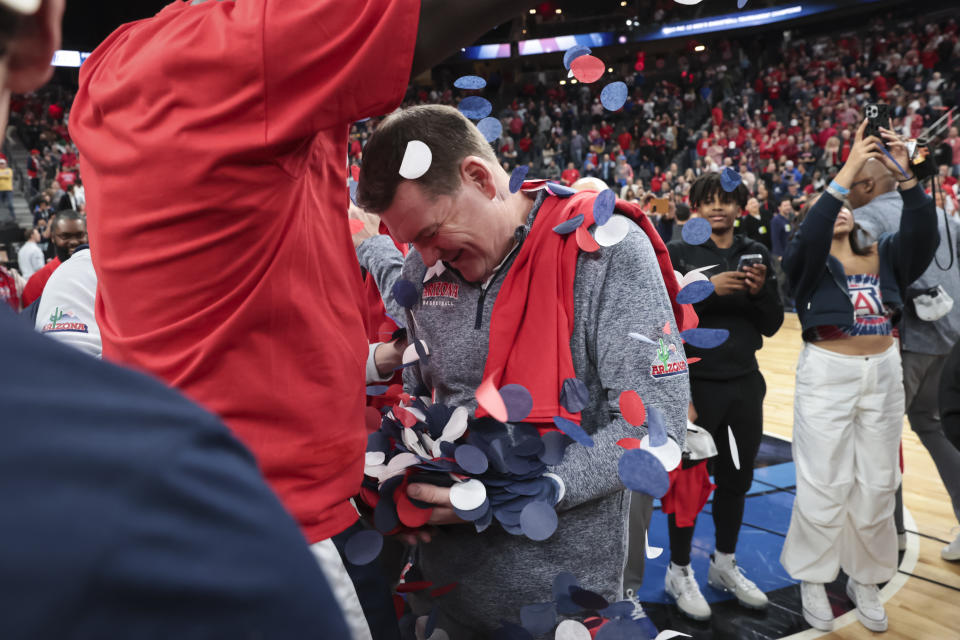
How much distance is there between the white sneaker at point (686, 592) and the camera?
2691 millimetres

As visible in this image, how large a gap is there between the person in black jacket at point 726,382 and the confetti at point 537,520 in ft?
6.36

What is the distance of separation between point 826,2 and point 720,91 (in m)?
3.43

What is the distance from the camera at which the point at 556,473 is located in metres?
1.08

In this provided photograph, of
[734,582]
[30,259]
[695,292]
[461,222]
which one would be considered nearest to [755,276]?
[734,582]

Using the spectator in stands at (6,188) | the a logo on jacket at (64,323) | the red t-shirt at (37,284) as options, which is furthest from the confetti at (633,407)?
the spectator in stands at (6,188)

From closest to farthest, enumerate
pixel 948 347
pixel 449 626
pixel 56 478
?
→ 1. pixel 56 478
2. pixel 449 626
3. pixel 948 347

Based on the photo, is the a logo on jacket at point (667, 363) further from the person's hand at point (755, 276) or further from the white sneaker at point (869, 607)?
the white sneaker at point (869, 607)

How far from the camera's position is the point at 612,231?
113 centimetres

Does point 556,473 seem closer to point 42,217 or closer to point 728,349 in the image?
point 728,349

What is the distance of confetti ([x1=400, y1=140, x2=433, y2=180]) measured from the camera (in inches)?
41.6

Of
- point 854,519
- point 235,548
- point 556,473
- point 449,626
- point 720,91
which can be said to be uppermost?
point 720,91

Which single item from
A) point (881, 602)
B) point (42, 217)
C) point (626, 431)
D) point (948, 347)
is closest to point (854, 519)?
point (881, 602)

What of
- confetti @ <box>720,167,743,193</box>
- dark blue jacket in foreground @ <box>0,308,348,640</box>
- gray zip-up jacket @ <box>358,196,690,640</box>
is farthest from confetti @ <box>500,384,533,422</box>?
dark blue jacket in foreground @ <box>0,308,348,640</box>

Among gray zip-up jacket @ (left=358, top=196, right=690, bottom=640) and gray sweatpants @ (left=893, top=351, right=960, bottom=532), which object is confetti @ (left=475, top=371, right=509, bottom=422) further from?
gray sweatpants @ (left=893, top=351, right=960, bottom=532)
